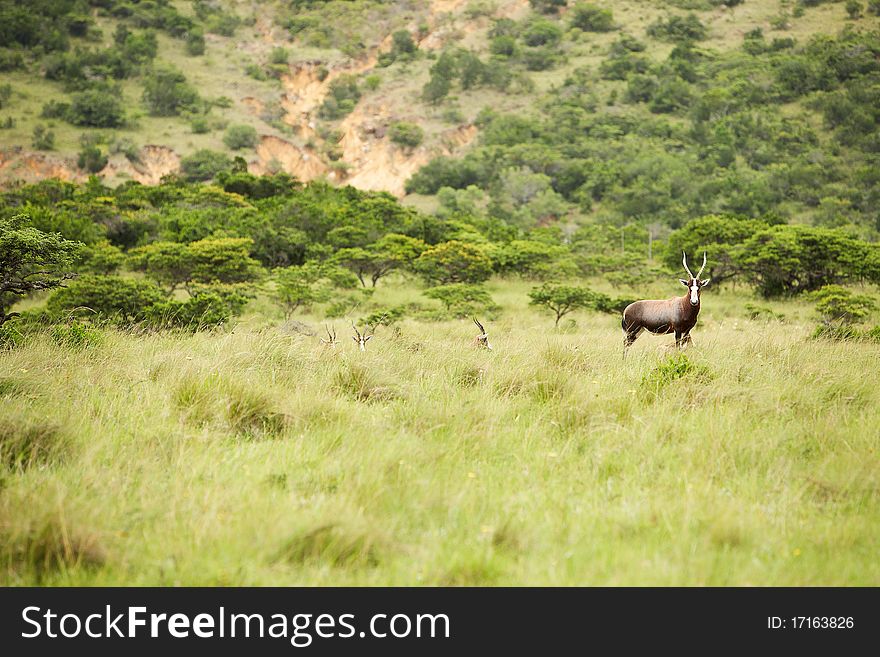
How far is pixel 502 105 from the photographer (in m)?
78.3

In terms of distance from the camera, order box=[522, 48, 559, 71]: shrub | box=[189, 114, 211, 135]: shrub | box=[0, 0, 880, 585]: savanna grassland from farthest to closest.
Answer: box=[522, 48, 559, 71]: shrub, box=[189, 114, 211, 135]: shrub, box=[0, 0, 880, 585]: savanna grassland

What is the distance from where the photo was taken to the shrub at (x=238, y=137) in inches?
2477

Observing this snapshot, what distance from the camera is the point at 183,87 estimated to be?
68938mm

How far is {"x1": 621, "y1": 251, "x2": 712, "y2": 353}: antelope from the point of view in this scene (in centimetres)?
753

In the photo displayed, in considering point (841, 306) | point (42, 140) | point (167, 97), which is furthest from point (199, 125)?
point (841, 306)

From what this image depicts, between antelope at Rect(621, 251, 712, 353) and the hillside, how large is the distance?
37.5 m

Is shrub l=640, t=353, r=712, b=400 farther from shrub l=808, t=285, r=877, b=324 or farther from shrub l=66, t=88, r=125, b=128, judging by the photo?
shrub l=66, t=88, r=125, b=128

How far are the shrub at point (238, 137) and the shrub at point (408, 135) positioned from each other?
1633 cm

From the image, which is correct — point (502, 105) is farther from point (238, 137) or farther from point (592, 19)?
point (592, 19)

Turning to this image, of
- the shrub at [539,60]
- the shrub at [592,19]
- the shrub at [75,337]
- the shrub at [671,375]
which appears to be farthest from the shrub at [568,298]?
the shrub at [592,19]

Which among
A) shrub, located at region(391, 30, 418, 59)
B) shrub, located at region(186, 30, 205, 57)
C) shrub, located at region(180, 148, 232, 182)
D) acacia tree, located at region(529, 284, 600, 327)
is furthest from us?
shrub, located at region(391, 30, 418, 59)

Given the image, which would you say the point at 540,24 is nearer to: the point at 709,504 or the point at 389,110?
the point at 389,110

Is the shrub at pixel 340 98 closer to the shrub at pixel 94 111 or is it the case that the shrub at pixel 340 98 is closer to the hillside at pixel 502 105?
the hillside at pixel 502 105

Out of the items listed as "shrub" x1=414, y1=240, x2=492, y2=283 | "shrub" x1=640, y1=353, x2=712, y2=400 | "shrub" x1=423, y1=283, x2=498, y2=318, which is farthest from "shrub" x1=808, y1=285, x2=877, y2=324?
"shrub" x1=640, y1=353, x2=712, y2=400
